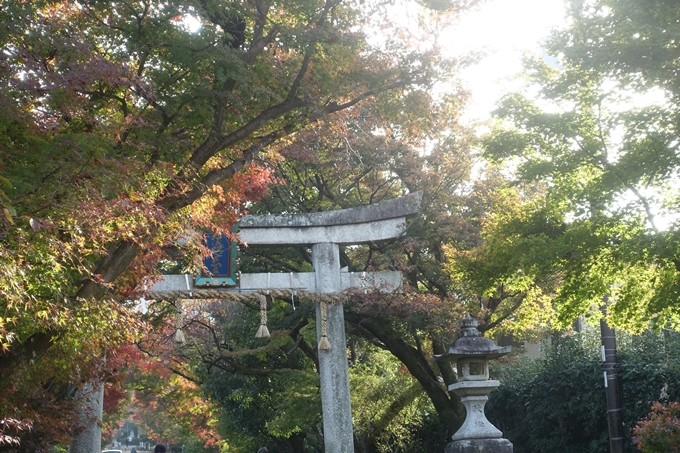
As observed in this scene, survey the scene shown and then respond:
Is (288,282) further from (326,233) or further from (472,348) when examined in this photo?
(472,348)

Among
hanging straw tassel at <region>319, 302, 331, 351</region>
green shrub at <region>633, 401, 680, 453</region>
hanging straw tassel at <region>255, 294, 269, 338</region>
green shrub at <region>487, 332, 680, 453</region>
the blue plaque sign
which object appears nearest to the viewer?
green shrub at <region>633, 401, 680, 453</region>

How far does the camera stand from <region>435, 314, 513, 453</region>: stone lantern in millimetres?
9735

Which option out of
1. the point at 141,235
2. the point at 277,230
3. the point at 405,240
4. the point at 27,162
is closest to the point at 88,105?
the point at 27,162

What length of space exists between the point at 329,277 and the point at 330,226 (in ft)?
3.42

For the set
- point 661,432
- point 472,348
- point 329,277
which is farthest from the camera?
point 329,277

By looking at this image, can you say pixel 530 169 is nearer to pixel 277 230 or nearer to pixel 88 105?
pixel 277 230

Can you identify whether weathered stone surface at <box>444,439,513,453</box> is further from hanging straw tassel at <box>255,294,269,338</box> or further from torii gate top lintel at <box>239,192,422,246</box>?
torii gate top lintel at <box>239,192,422,246</box>

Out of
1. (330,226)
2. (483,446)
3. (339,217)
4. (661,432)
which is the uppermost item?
(339,217)

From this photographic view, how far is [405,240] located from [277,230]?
276 cm

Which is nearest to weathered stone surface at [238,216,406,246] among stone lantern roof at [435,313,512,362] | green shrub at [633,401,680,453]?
stone lantern roof at [435,313,512,362]

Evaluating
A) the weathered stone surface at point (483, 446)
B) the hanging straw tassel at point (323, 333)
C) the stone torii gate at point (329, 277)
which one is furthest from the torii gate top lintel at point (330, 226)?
the weathered stone surface at point (483, 446)

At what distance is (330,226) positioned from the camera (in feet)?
46.8

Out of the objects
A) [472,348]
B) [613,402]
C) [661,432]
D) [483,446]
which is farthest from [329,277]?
[661,432]

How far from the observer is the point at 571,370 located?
12922 mm
